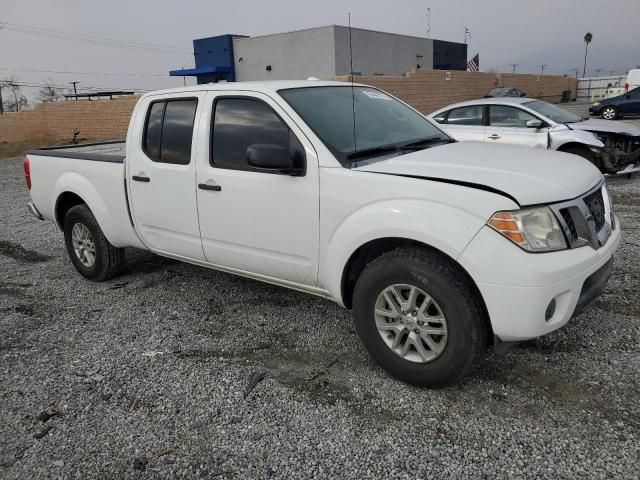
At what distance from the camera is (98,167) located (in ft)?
16.5

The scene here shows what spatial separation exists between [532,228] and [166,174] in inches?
113

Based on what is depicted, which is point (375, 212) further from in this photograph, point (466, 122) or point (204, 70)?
point (204, 70)

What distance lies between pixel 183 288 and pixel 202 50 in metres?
40.0

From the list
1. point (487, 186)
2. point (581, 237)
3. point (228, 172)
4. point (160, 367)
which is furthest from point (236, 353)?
point (581, 237)

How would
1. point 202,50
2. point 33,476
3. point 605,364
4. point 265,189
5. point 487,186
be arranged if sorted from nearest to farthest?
point 33,476
point 487,186
point 605,364
point 265,189
point 202,50

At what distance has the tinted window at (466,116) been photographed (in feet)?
31.3

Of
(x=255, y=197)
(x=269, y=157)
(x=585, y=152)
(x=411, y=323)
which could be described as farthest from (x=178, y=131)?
(x=585, y=152)

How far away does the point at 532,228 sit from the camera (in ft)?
9.23

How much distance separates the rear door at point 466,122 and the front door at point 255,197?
6.13 meters

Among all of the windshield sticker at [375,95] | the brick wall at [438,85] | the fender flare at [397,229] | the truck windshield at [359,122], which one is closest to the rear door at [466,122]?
the windshield sticker at [375,95]

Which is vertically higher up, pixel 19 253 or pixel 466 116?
pixel 466 116

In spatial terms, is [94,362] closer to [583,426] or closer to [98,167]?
[98,167]

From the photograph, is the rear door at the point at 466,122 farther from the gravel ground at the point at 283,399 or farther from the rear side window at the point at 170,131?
the rear side window at the point at 170,131

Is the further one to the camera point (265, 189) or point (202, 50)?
point (202, 50)
